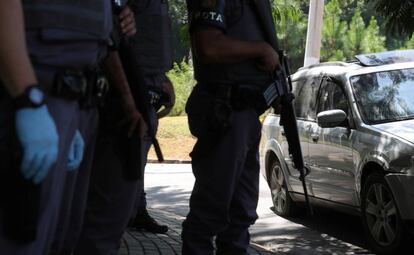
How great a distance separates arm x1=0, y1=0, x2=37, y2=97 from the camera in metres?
2.11

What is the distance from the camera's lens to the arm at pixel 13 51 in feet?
6.91

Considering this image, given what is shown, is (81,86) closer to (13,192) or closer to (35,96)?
(35,96)

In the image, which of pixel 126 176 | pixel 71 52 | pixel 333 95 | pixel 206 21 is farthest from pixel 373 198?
pixel 71 52

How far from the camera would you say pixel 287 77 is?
4.48m

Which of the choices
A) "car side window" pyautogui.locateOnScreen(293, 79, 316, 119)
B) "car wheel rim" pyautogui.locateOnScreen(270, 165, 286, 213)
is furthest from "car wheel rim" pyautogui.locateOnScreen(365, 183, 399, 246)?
"car wheel rim" pyautogui.locateOnScreen(270, 165, 286, 213)

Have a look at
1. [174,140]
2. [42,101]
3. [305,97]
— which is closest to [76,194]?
[42,101]

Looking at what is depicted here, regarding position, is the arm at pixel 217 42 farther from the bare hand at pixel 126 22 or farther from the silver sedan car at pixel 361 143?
the silver sedan car at pixel 361 143

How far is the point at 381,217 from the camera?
6.94 meters

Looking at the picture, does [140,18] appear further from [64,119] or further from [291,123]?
[64,119]

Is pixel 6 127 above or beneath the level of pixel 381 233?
above

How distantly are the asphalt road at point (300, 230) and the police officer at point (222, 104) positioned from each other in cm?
325

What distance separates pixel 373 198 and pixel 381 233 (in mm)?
311

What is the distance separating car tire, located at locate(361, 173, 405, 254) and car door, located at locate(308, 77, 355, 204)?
14.0 inches

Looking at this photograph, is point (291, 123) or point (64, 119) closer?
point (64, 119)
